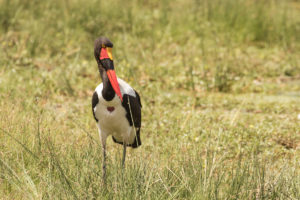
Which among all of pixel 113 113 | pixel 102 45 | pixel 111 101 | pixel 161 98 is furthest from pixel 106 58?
pixel 161 98

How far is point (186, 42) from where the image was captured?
26.7 ft

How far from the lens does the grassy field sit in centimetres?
298

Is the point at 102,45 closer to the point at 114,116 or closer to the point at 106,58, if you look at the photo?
the point at 106,58

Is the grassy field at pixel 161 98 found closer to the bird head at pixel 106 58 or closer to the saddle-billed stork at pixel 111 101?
the saddle-billed stork at pixel 111 101

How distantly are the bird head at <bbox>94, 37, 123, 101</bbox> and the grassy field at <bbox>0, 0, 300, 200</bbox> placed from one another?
39cm

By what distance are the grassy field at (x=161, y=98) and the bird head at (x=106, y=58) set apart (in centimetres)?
39

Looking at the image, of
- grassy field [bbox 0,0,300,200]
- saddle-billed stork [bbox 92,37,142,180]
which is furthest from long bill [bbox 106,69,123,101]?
grassy field [bbox 0,0,300,200]

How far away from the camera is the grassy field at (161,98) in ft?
9.78

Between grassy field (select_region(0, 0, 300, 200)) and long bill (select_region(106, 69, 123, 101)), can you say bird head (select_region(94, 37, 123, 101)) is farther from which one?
grassy field (select_region(0, 0, 300, 200))

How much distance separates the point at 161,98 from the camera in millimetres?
5789

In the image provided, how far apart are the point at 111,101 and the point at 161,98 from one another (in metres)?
2.30

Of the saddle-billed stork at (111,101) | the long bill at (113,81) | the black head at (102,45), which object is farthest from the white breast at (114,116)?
the black head at (102,45)

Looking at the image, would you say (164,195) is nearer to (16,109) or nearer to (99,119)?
(99,119)

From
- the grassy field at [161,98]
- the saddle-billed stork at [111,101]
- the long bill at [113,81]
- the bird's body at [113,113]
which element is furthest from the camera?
the bird's body at [113,113]
